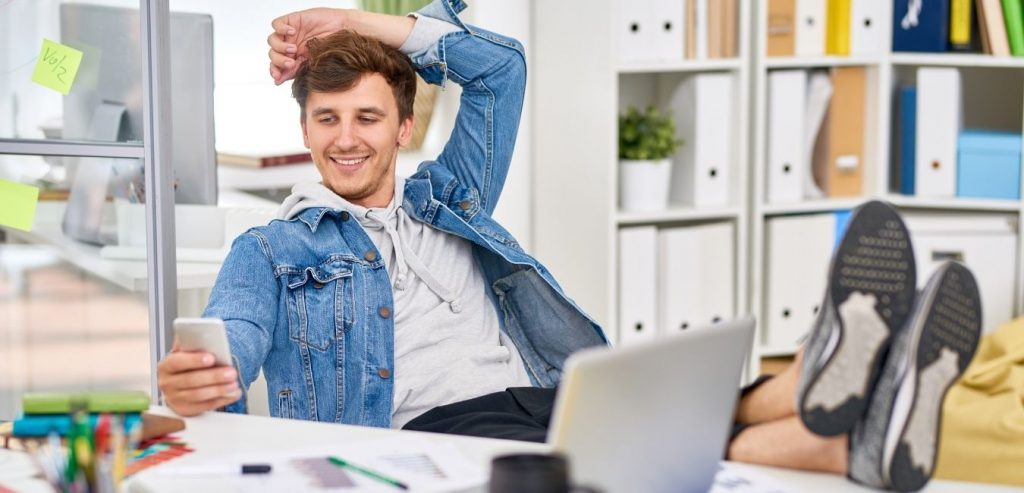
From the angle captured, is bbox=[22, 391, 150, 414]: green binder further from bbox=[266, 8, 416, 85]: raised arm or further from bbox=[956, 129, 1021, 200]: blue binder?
bbox=[956, 129, 1021, 200]: blue binder

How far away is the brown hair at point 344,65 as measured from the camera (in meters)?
2.01

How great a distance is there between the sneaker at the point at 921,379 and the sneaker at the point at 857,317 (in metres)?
0.02

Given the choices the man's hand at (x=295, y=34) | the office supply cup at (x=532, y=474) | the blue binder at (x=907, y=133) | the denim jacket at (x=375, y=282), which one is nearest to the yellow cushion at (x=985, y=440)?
the denim jacket at (x=375, y=282)

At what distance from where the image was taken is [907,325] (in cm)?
120

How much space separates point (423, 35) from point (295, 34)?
22 cm

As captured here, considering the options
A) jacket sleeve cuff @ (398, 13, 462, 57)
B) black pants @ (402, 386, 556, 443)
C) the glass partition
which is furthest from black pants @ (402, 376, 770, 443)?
the glass partition

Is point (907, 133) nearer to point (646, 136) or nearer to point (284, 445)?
point (646, 136)

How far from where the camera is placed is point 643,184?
326 centimetres

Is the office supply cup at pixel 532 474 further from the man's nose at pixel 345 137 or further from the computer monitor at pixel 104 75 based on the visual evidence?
the computer monitor at pixel 104 75

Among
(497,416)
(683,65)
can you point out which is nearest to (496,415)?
(497,416)

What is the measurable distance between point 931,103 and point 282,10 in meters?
1.84

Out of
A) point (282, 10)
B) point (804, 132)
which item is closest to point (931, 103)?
point (804, 132)

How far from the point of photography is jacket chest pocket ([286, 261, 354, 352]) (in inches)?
71.8

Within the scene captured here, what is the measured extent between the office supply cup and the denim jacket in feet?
2.69
